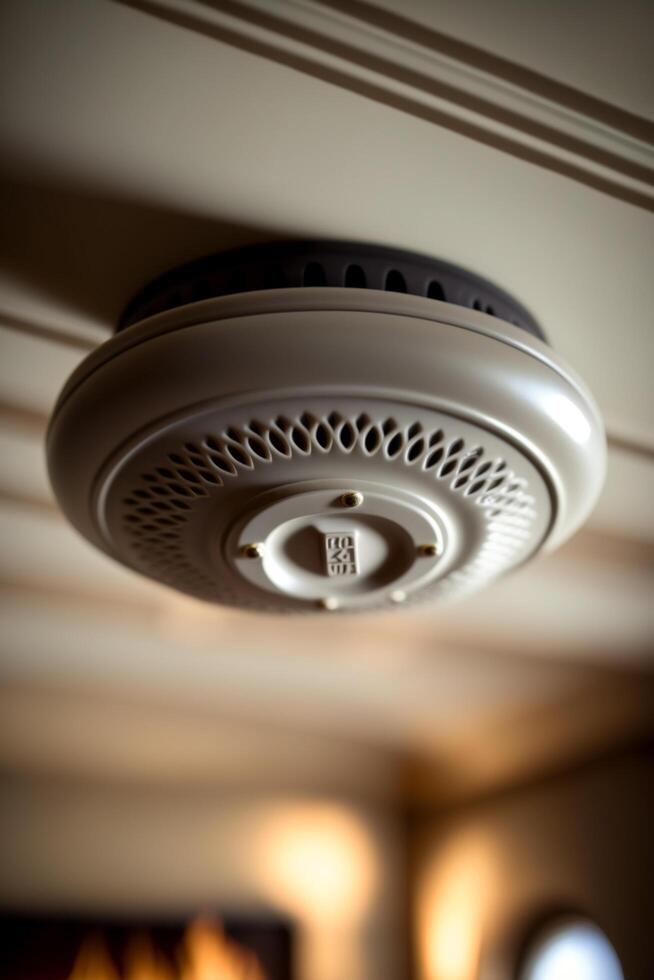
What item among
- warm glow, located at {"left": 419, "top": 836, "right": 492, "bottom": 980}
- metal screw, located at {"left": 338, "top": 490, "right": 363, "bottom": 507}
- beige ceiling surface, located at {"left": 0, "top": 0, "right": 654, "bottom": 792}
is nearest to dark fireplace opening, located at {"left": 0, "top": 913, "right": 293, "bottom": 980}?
warm glow, located at {"left": 419, "top": 836, "right": 492, "bottom": 980}

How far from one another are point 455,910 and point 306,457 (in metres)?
1.59

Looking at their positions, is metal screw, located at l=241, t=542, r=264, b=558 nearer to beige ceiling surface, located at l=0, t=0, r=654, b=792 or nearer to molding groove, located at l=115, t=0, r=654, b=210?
beige ceiling surface, located at l=0, t=0, r=654, b=792

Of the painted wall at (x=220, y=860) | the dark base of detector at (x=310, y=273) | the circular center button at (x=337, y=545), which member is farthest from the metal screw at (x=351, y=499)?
the painted wall at (x=220, y=860)

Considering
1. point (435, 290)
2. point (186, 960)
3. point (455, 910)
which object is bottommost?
point (186, 960)

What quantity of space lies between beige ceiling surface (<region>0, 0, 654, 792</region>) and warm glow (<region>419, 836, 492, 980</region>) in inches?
21.0

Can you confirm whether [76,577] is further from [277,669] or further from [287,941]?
[287,941]

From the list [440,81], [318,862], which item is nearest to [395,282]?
[440,81]

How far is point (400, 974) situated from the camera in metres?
1.93

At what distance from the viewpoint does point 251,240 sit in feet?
2.33

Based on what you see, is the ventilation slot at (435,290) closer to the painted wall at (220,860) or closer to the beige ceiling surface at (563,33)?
the beige ceiling surface at (563,33)

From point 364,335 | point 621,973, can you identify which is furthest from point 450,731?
point 364,335

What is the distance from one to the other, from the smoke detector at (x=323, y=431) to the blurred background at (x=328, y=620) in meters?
0.07

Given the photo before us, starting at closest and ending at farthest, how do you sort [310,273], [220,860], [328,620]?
1. [310,273]
2. [328,620]
3. [220,860]

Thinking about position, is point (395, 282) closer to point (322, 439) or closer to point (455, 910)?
point (322, 439)
